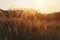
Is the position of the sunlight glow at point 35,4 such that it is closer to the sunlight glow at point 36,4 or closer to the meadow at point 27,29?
the sunlight glow at point 36,4

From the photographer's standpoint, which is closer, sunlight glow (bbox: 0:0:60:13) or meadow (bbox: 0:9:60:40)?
meadow (bbox: 0:9:60:40)

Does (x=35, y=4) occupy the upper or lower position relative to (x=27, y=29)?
upper

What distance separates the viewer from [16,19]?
2.78 ft

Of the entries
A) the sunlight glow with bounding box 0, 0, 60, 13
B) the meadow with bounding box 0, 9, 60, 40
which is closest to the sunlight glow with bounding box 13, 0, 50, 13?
the sunlight glow with bounding box 0, 0, 60, 13

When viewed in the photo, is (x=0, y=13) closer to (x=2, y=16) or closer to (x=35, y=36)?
(x=2, y=16)

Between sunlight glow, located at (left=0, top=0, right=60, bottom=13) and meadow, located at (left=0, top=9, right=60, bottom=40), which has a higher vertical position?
sunlight glow, located at (left=0, top=0, right=60, bottom=13)

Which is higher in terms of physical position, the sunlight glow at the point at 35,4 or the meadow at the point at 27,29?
the sunlight glow at the point at 35,4

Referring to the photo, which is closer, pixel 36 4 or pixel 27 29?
pixel 27 29

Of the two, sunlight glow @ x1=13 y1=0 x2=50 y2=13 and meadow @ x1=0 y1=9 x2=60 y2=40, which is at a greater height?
sunlight glow @ x1=13 y1=0 x2=50 y2=13

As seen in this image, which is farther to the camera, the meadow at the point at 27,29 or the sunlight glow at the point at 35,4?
the sunlight glow at the point at 35,4

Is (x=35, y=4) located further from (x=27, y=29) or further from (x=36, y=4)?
(x=27, y=29)

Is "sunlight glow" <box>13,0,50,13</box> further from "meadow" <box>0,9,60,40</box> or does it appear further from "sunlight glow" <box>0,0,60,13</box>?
"meadow" <box>0,9,60,40</box>

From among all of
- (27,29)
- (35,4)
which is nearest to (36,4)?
(35,4)

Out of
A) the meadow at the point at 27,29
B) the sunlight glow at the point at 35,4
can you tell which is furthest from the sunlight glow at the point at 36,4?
the meadow at the point at 27,29
